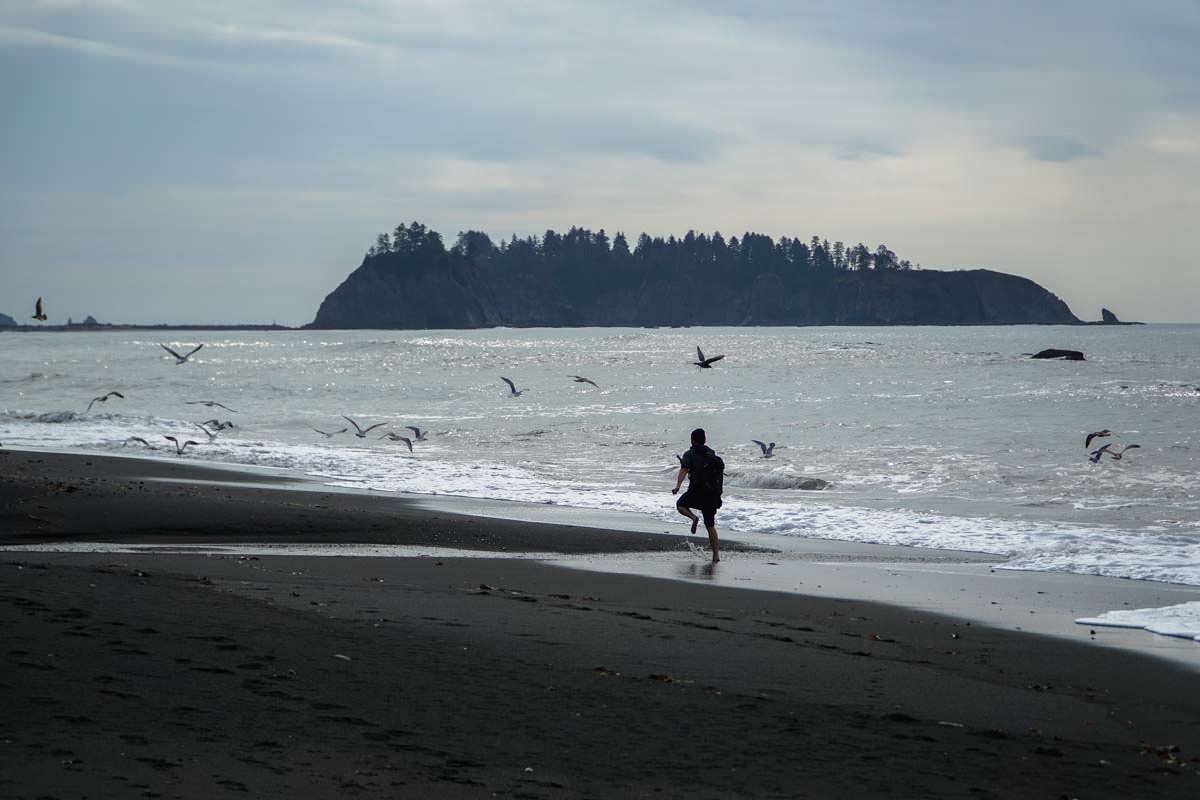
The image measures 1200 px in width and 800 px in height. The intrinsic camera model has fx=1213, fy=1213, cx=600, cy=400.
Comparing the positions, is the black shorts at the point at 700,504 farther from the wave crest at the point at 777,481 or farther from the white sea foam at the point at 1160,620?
the wave crest at the point at 777,481

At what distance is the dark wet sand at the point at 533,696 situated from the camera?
5.16 metres

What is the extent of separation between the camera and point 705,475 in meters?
14.6

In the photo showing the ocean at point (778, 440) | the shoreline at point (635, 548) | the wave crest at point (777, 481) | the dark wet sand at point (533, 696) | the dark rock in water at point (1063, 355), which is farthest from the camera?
the dark rock in water at point (1063, 355)

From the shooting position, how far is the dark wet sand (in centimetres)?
516

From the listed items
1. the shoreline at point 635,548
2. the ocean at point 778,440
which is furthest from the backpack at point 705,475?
the ocean at point 778,440

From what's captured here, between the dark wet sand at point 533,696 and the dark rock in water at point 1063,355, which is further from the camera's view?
the dark rock in water at point 1063,355

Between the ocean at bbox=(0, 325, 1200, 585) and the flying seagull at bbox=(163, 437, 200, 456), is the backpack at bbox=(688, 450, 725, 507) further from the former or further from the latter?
the flying seagull at bbox=(163, 437, 200, 456)

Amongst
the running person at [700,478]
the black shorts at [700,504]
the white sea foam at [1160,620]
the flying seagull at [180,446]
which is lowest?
the flying seagull at [180,446]

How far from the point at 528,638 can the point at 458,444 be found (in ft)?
84.2

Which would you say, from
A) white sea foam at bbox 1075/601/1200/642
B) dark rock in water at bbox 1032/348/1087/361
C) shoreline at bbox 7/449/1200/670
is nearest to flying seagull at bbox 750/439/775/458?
shoreline at bbox 7/449/1200/670

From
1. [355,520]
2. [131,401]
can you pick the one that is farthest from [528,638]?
[131,401]

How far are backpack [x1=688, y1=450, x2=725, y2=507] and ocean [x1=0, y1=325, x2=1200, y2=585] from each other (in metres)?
2.84

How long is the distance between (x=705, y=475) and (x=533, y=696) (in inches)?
330

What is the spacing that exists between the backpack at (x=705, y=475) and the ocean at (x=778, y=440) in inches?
112
